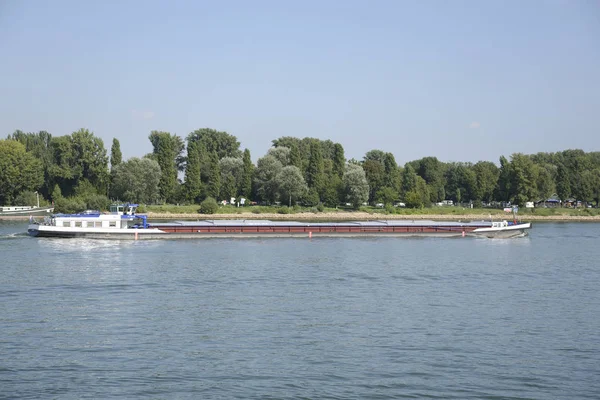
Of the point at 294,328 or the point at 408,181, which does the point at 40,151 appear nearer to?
the point at 408,181

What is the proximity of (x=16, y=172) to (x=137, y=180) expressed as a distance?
21.0m

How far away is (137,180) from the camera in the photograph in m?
100

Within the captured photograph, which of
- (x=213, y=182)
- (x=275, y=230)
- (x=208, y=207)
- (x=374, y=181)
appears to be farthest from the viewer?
(x=374, y=181)

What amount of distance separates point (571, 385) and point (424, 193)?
354ft

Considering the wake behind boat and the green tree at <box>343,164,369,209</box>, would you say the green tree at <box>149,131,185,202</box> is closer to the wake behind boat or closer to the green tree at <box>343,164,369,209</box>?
the green tree at <box>343,164,369,209</box>

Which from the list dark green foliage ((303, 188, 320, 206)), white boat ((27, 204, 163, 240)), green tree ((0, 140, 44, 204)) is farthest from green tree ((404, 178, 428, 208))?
white boat ((27, 204, 163, 240))

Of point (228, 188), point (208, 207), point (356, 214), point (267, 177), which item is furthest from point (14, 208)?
point (356, 214)

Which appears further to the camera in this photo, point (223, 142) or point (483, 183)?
point (223, 142)

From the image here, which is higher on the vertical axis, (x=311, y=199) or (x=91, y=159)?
(x=91, y=159)

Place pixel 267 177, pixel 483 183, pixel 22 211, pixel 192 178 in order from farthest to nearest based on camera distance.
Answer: pixel 483 183, pixel 267 177, pixel 192 178, pixel 22 211

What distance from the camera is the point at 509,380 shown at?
62.4ft

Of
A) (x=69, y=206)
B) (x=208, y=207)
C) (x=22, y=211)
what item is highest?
(x=69, y=206)

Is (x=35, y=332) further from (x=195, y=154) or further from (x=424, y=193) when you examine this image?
(x=424, y=193)

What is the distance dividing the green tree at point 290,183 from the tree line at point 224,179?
0.16 m
